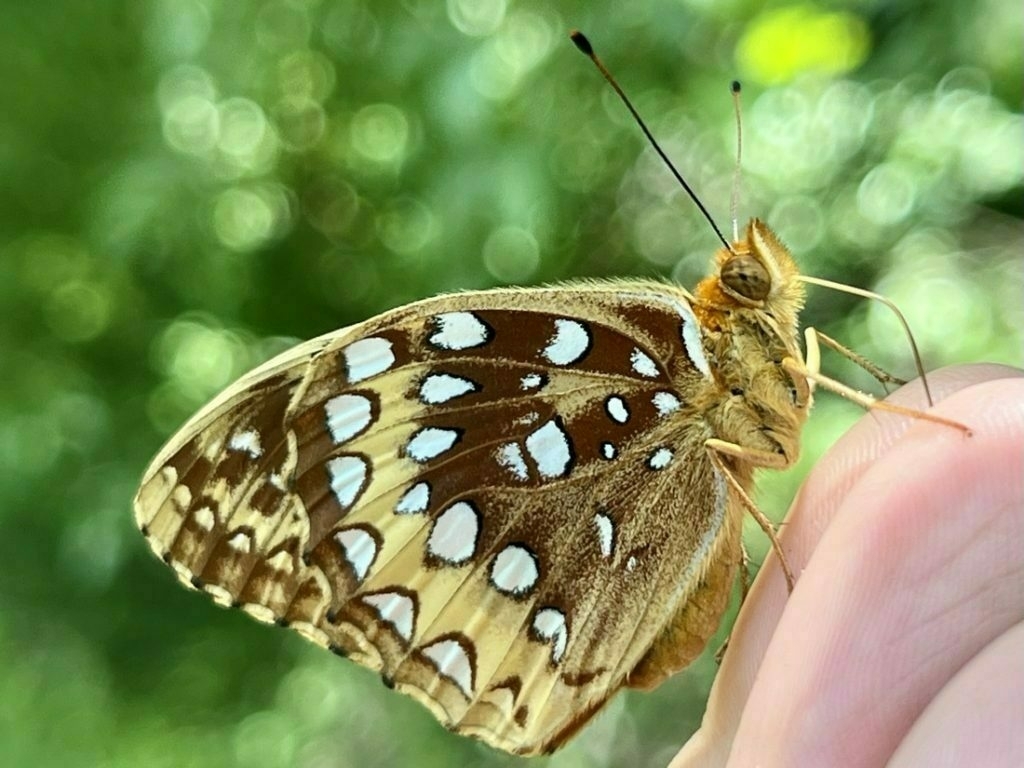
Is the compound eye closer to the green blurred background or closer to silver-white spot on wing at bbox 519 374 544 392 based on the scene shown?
silver-white spot on wing at bbox 519 374 544 392

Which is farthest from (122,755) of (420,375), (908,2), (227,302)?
(908,2)

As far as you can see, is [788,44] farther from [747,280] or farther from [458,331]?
[458,331]

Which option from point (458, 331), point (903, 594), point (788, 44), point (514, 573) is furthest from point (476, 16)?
point (903, 594)

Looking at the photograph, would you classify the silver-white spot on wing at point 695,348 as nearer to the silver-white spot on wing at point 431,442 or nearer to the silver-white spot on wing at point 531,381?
the silver-white spot on wing at point 531,381

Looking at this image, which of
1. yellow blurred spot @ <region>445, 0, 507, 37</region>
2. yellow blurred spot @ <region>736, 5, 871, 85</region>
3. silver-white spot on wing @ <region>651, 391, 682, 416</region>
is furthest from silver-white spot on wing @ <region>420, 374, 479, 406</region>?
yellow blurred spot @ <region>736, 5, 871, 85</region>

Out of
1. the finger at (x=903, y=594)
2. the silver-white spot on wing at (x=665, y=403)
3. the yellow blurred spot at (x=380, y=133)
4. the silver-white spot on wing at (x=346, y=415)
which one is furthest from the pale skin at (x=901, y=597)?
the yellow blurred spot at (x=380, y=133)
